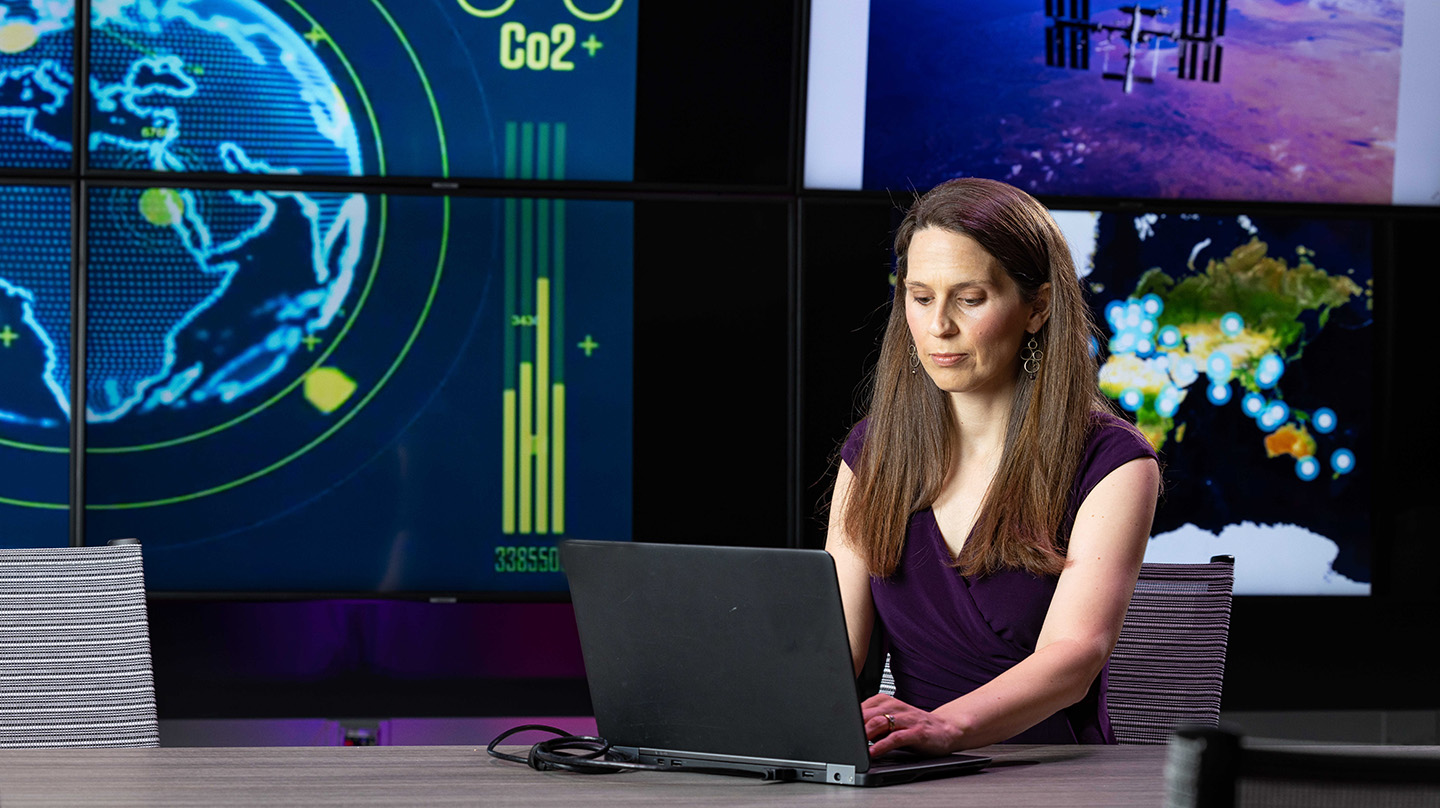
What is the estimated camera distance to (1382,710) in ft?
10.9

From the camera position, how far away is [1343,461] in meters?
3.21

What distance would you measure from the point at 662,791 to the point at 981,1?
2.36 metres

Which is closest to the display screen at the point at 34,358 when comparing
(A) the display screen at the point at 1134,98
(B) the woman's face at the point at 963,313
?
(A) the display screen at the point at 1134,98

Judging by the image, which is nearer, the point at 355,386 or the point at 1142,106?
the point at 355,386

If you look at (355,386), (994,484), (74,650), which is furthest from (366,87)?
(994,484)

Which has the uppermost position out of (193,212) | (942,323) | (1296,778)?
(193,212)

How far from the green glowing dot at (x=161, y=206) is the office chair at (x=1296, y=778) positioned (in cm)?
271

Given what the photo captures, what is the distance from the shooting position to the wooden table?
1215 mm

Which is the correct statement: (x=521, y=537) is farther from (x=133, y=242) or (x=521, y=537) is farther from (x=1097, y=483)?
(x=1097, y=483)

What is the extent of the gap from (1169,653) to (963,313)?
2.15 feet

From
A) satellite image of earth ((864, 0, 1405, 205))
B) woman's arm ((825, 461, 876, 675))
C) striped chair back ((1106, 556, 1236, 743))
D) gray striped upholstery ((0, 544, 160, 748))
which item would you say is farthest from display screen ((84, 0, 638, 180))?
striped chair back ((1106, 556, 1236, 743))

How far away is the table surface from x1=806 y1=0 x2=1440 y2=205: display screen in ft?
6.36

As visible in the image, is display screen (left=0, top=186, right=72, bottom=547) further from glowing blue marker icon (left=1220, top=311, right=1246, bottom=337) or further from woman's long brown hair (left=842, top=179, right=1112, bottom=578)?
glowing blue marker icon (left=1220, top=311, right=1246, bottom=337)

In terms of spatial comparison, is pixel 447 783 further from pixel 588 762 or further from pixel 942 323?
pixel 942 323
